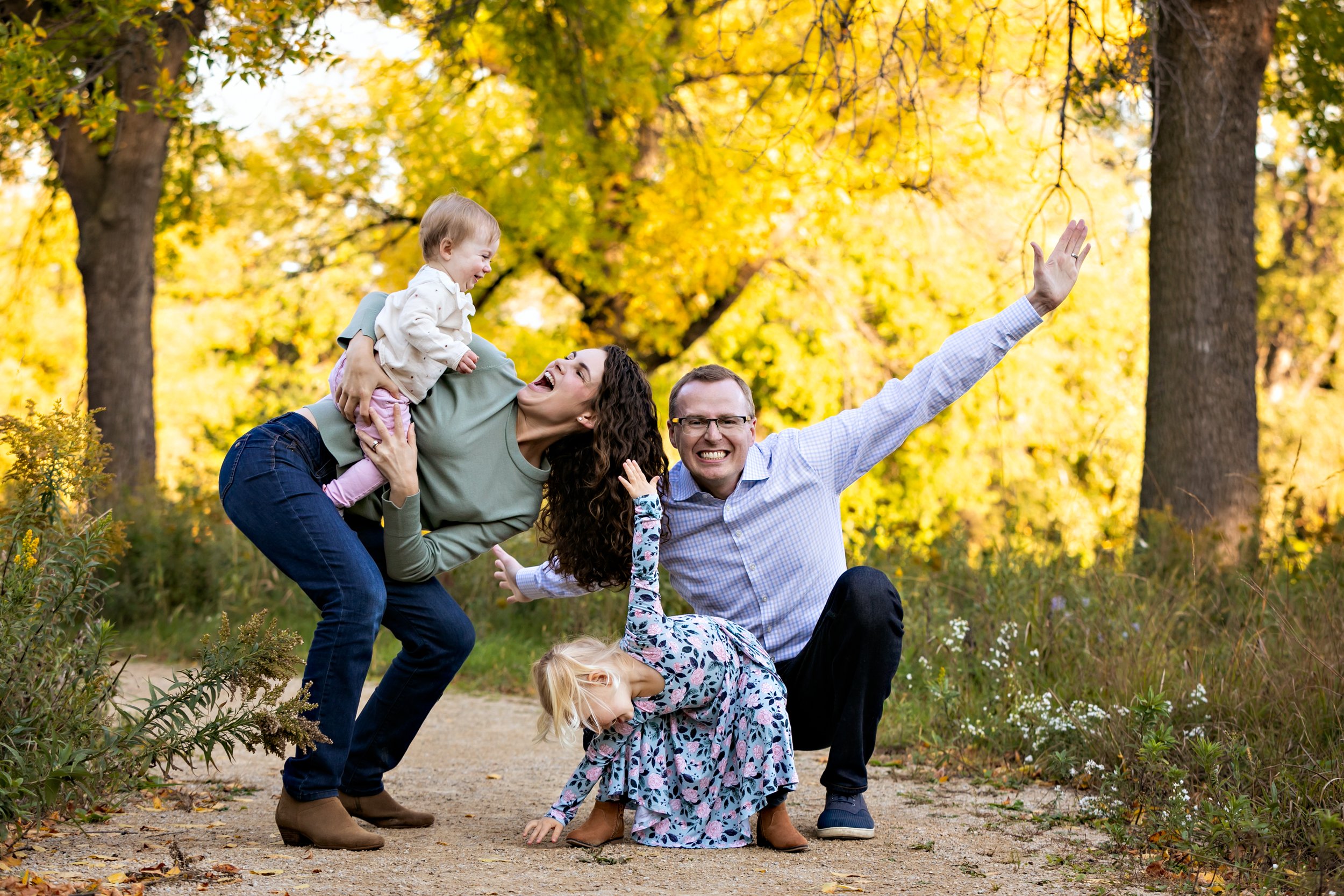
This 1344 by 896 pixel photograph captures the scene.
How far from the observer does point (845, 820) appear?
3.61m

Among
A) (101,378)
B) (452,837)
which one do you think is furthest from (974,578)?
(101,378)

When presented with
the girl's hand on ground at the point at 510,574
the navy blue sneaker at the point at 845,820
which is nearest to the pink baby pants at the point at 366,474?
the girl's hand on ground at the point at 510,574

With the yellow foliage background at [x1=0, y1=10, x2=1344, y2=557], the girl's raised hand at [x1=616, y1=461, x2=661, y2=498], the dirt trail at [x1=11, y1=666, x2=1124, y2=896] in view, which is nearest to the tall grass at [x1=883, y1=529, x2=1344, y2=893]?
the dirt trail at [x1=11, y1=666, x2=1124, y2=896]

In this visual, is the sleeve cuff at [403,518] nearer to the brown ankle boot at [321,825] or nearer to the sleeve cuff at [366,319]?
the sleeve cuff at [366,319]

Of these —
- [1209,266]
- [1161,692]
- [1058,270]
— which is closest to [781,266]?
[1209,266]

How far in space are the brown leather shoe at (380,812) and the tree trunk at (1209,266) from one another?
5.11 m

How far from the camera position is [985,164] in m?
A: 13.9

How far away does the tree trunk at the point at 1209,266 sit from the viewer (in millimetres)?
7289

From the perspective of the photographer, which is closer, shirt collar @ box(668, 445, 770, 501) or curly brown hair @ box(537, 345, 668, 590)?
curly brown hair @ box(537, 345, 668, 590)

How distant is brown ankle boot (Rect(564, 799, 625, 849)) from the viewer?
347 centimetres

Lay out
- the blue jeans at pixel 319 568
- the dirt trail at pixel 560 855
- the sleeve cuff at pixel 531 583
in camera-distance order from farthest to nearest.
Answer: the sleeve cuff at pixel 531 583 < the blue jeans at pixel 319 568 < the dirt trail at pixel 560 855

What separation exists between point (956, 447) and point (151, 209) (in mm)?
10616

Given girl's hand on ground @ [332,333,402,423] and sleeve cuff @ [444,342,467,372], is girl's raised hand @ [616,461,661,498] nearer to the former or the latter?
sleeve cuff @ [444,342,467,372]

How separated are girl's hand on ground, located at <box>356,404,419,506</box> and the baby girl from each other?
0.02m
